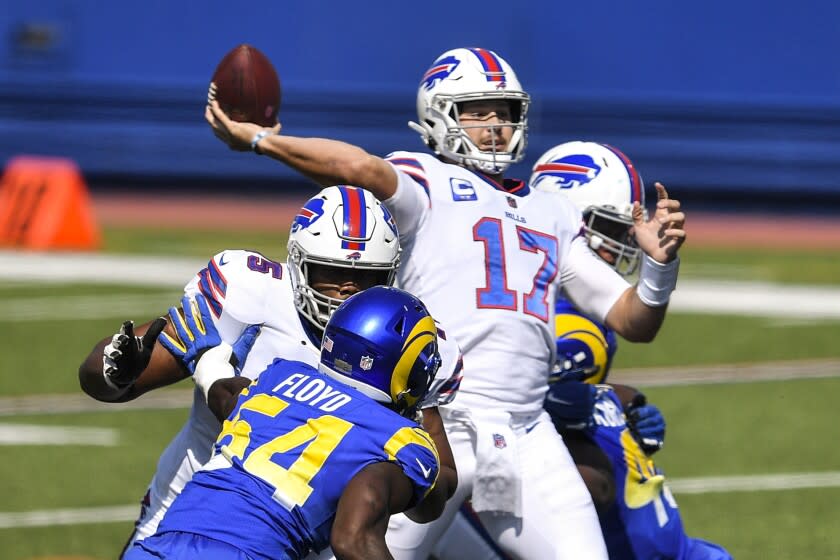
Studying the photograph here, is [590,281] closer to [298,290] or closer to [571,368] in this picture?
[571,368]

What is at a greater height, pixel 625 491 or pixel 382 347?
pixel 382 347

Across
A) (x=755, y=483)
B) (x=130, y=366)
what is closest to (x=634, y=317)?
(x=130, y=366)

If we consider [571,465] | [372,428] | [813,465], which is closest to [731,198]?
[813,465]

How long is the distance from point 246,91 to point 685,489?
386 cm

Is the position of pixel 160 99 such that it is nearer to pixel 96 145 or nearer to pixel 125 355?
pixel 96 145

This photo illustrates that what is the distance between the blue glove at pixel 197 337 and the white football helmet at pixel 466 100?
1.18 m

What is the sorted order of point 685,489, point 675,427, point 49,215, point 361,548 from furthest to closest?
point 49,215, point 675,427, point 685,489, point 361,548

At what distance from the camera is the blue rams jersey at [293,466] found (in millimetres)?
3689

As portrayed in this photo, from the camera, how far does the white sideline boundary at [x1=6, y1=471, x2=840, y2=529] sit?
280 inches

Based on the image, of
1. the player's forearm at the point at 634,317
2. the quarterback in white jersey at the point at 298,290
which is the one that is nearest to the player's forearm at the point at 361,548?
the quarterback in white jersey at the point at 298,290

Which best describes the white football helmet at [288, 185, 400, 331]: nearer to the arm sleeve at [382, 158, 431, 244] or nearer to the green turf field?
the arm sleeve at [382, 158, 431, 244]

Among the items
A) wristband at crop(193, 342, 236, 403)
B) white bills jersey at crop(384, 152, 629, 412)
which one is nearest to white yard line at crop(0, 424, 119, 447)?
white bills jersey at crop(384, 152, 629, 412)

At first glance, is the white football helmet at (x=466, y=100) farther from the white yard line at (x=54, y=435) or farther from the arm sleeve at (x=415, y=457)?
the white yard line at (x=54, y=435)

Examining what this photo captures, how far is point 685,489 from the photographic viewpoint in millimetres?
7918
